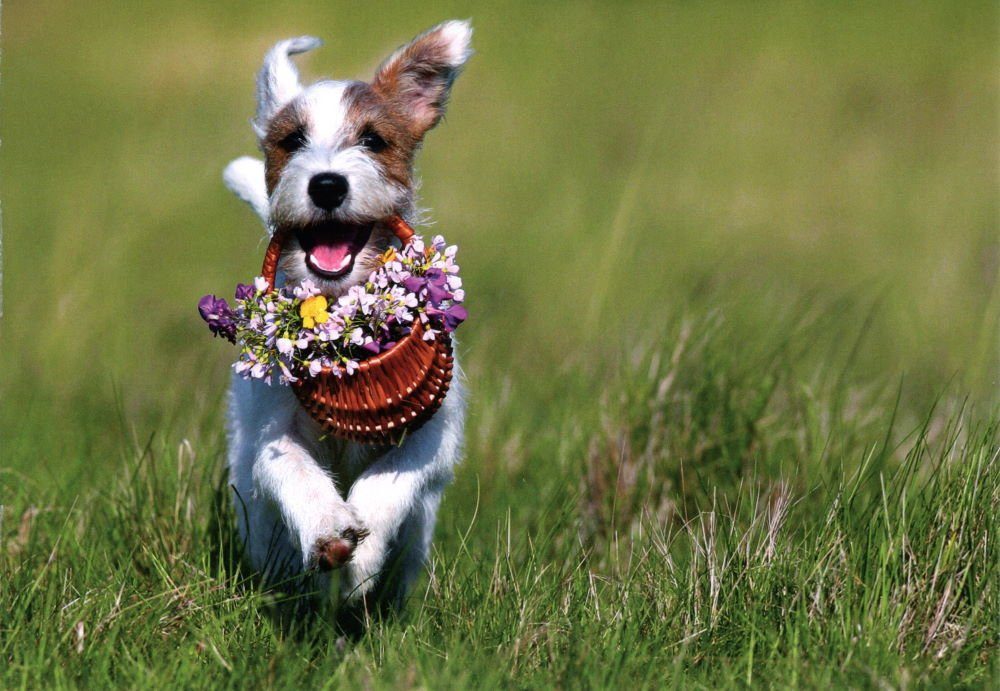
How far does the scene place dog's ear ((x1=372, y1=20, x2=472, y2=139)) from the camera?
493cm

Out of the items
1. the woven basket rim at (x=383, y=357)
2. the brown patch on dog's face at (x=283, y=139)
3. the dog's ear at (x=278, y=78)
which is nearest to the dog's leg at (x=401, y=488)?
the woven basket rim at (x=383, y=357)

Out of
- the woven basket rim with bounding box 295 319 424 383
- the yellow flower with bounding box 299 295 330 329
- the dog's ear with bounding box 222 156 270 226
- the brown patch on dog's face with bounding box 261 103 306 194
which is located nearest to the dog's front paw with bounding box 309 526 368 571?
the woven basket rim with bounding box 295 319 424 383

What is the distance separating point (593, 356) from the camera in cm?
731

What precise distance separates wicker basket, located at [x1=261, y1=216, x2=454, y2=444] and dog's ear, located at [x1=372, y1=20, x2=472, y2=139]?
31.9 inches

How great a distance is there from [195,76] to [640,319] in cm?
767

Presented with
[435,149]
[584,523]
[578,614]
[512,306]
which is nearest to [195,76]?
[435,149]

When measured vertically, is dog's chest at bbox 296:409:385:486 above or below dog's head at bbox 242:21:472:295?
below

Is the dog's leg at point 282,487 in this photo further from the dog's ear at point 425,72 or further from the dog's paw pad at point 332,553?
the dog's ear at point 425,72

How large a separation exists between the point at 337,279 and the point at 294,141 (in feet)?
2.07

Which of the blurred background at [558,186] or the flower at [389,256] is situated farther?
the blurred background at [558,186]

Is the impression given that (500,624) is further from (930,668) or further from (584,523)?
(584,523)

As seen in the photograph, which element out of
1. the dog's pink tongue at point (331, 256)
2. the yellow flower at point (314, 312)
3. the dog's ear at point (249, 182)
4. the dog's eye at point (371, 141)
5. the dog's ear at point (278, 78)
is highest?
the dog's ear at point (278, 78)

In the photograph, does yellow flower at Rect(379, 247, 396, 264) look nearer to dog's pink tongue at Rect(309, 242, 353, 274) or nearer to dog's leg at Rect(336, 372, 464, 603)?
dog's pink tongue at Rect(309, 242, 353, 274)

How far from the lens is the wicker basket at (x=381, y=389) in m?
4.27
